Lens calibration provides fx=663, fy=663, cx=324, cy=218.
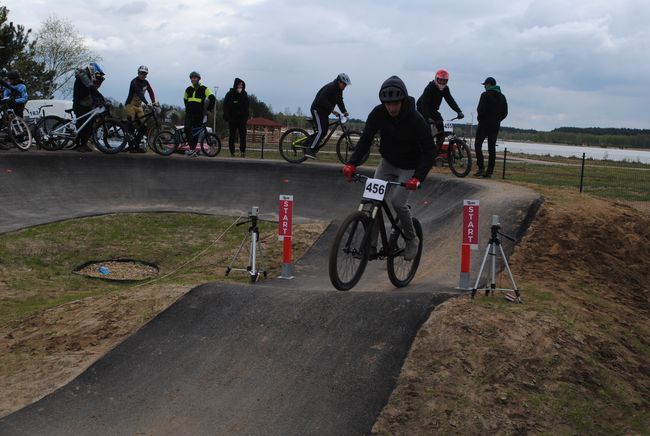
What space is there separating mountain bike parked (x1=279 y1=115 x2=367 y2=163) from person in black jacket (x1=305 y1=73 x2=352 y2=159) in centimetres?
21

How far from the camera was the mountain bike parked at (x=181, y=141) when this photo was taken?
1725 cm

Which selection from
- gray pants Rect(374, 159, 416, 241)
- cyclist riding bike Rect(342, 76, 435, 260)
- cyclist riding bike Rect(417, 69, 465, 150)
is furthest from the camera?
cyclist riding bike Rect(417, 69, 465, 150)

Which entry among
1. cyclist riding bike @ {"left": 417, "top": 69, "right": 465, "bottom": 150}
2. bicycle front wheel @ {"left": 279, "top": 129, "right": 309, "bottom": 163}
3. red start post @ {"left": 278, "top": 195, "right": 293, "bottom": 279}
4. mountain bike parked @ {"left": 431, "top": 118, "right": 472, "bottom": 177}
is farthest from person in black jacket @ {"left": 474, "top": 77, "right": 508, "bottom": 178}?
red start post @ {"left": 278, "top": 195, "right": 293, "bottom": 279}

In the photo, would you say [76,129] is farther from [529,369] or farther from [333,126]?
[529,369]

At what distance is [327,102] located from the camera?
47.8 feet

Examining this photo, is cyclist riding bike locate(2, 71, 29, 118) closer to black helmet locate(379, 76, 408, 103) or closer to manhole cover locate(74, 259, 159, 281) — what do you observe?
manhole cover locate(74, 259, 159, 281)

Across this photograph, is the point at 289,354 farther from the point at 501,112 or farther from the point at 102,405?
the point at 501,112

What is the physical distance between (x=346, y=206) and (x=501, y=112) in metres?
4.03

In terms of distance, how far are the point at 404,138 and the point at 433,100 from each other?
710cm

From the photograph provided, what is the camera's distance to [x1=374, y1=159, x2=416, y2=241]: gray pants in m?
7.25

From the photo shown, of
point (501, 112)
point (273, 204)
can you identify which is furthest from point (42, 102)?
point (501, 112)

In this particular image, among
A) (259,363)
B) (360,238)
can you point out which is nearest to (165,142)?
(360,238)

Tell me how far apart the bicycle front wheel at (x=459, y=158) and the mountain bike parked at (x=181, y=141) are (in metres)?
6.66

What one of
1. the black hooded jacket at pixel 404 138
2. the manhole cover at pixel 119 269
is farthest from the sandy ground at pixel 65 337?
the manhole cover at pixel 119 269
